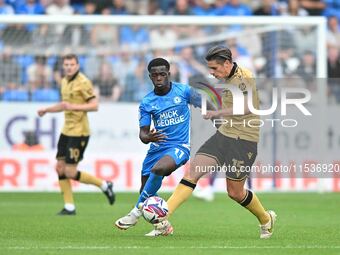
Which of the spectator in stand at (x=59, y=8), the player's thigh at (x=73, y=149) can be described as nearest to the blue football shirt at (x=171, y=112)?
the player's thigh at (x=73, y=149)

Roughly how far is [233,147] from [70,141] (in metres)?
5.35

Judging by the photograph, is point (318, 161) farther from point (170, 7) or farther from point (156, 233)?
point (156, 233)

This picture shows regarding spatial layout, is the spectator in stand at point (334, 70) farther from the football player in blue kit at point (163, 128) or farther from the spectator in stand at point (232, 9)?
the football player in blue kit at point (163, 128)

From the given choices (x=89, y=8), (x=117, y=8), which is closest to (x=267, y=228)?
(x=89, y=8)

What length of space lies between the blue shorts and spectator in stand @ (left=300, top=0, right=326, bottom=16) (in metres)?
14.9

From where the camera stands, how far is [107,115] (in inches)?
870

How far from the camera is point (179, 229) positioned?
44.9 ft

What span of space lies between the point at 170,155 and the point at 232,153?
0.86 meters

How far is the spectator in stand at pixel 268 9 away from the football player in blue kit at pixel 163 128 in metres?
13.2

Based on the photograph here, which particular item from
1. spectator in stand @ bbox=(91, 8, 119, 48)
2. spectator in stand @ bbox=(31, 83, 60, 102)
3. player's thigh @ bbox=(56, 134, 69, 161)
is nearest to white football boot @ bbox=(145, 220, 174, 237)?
player's thigh @ bbox=(56, 134, 69, 161)

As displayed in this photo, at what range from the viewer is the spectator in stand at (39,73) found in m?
22.3

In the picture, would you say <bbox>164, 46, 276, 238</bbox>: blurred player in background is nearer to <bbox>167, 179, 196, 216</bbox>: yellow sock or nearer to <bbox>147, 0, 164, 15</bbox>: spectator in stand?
<bbox>167, 179, 196, 216</bbox>: yellow sock

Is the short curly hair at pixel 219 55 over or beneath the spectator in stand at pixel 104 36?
beneath

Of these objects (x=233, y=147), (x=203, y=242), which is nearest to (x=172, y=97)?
(x=233, y=147)
